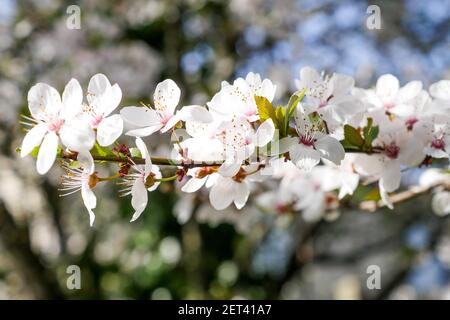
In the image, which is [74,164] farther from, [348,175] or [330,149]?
Answer: [348,175]

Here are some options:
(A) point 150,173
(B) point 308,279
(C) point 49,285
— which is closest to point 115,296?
(C) point 49,285

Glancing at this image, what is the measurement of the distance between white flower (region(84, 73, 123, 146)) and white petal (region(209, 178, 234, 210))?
0.63 feet

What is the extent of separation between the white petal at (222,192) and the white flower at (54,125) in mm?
229

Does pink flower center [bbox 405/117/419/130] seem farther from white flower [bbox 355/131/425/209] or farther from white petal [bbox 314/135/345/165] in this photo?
white petal [bbox 314/135/345/165]

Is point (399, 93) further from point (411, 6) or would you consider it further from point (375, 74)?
point (411, 6)

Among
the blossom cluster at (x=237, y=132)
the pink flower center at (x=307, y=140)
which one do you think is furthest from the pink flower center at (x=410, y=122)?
the pink flower center at (x=307, y=140)

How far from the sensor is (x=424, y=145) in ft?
3.13

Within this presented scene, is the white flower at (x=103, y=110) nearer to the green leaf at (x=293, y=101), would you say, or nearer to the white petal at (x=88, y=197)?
the white petal at (x=88, y=197)

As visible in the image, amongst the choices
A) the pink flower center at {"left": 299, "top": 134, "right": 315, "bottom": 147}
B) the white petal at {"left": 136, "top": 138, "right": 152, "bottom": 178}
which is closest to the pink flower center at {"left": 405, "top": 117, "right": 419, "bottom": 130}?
the pink flower center at {"left": 299, "top": 134, "right": 315, "bottom": 147}

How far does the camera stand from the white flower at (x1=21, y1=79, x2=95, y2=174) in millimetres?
771

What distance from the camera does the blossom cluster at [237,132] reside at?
807 millimetres

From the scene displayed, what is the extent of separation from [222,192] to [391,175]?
30 cm

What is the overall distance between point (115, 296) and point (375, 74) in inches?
74.1
